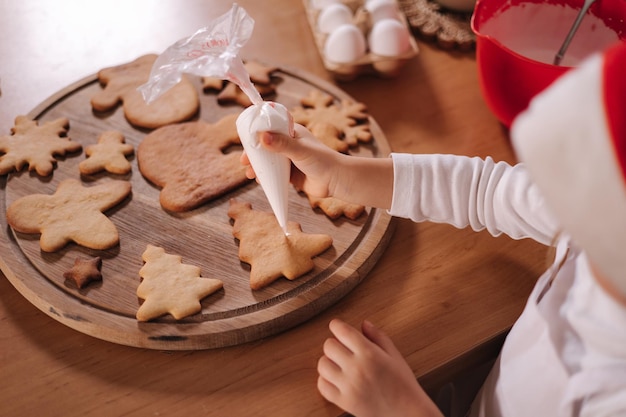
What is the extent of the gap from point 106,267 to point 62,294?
0.06m

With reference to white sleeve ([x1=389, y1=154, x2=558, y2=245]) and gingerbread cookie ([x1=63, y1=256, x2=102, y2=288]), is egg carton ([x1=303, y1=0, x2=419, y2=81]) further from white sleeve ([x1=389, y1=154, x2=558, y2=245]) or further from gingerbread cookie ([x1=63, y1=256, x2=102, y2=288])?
gingerbread cookie ([x1=63, y1=256, x2=102, y2=288])

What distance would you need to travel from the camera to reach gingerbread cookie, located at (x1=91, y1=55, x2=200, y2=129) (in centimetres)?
94

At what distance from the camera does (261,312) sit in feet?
2.33

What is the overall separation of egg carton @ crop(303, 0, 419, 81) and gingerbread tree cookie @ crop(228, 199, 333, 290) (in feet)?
1.16

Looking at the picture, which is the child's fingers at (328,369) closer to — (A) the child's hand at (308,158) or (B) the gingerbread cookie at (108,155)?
(A) the child's hand at (308,158)

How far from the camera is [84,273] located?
722 millimetres

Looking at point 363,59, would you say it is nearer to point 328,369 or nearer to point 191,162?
point 191,162

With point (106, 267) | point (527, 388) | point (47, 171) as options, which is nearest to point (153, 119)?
point (47, 171)

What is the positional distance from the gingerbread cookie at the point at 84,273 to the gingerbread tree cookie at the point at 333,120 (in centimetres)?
38

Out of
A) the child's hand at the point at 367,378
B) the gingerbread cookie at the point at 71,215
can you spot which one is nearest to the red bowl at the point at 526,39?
the child's hand at the point at 367,378

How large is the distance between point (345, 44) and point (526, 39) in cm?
32

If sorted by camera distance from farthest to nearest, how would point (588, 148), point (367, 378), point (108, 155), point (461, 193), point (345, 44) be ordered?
point (345, 44)
point (108, 155)
point (461, 193)
point (367, 378)
point (588, 148)

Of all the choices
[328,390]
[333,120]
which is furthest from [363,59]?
[328,390]

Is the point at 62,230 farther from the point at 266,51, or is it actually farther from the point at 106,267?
the point at 266,51
